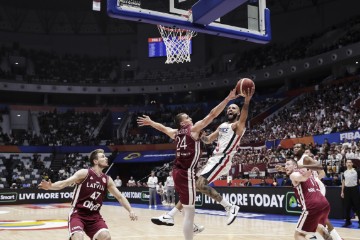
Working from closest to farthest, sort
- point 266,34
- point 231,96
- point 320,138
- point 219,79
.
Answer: point 231,96, point 266,34, point 320,138, point 219,79

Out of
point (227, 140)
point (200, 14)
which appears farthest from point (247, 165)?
point (227, 140)

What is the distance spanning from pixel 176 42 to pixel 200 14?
22.7ft

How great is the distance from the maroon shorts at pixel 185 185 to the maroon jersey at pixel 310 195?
1582 millimetres

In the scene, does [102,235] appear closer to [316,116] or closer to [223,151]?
[223,151]

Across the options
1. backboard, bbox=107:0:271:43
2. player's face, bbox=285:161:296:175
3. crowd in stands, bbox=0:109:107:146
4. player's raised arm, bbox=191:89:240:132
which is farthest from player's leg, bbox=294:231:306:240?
crowd in stands, bbox=0:109:107:146

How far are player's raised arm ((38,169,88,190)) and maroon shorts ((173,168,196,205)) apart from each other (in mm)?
1359

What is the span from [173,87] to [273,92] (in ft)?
28.3

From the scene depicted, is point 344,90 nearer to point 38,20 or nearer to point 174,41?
point 174,41

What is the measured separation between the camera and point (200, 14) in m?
8.62

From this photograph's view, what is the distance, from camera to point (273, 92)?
38500 mm

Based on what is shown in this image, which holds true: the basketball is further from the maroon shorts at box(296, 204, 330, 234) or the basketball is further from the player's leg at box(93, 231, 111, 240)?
the player's leg at box(93, 231, 111, 240)

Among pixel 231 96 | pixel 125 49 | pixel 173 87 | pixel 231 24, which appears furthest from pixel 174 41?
pixel 125 49

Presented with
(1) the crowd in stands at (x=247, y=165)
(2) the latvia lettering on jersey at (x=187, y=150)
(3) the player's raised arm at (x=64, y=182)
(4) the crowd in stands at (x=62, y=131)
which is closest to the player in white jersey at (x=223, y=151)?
(2) the latvia lettering on jersey at (x=187, y=150)

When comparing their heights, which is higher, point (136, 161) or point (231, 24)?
point (231, 24)
